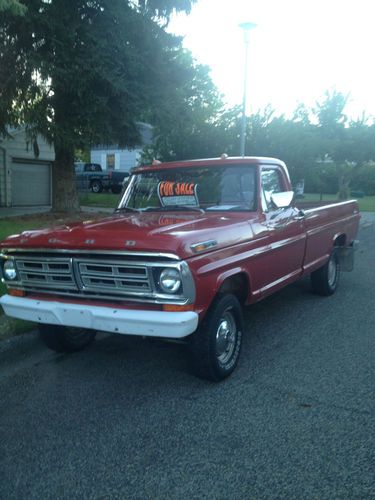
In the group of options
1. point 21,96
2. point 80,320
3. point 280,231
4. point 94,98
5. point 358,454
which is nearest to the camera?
point 358,454

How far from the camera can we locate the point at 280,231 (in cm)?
514

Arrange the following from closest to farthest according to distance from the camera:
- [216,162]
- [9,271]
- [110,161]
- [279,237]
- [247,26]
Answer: [9,271] < [279,237] < [216,162] < [247,26] < [110,161]

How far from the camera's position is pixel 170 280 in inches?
142

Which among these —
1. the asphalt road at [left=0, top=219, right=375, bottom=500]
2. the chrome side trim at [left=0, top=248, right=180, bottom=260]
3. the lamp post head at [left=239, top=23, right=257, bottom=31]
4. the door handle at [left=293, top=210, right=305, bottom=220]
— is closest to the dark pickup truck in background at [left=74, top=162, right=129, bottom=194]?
the lamp post head at [left=239, top=23, right=257, bottom=31]

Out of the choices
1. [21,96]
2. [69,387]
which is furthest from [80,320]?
[21,96]

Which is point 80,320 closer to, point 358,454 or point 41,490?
point 41,490

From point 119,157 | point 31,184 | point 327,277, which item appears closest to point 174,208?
point 327,277

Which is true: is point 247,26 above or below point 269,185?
above

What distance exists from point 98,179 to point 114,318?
27.9 metres

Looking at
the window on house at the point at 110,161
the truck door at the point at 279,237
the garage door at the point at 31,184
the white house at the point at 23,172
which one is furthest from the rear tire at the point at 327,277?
the window on house at the point at 110,161

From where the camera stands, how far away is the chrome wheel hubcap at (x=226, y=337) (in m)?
4.13

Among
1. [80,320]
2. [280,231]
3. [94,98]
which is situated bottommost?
[80,320]

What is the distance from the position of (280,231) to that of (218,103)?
45.4 feet

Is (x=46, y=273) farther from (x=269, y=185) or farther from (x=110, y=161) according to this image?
(x=110, y=161)
